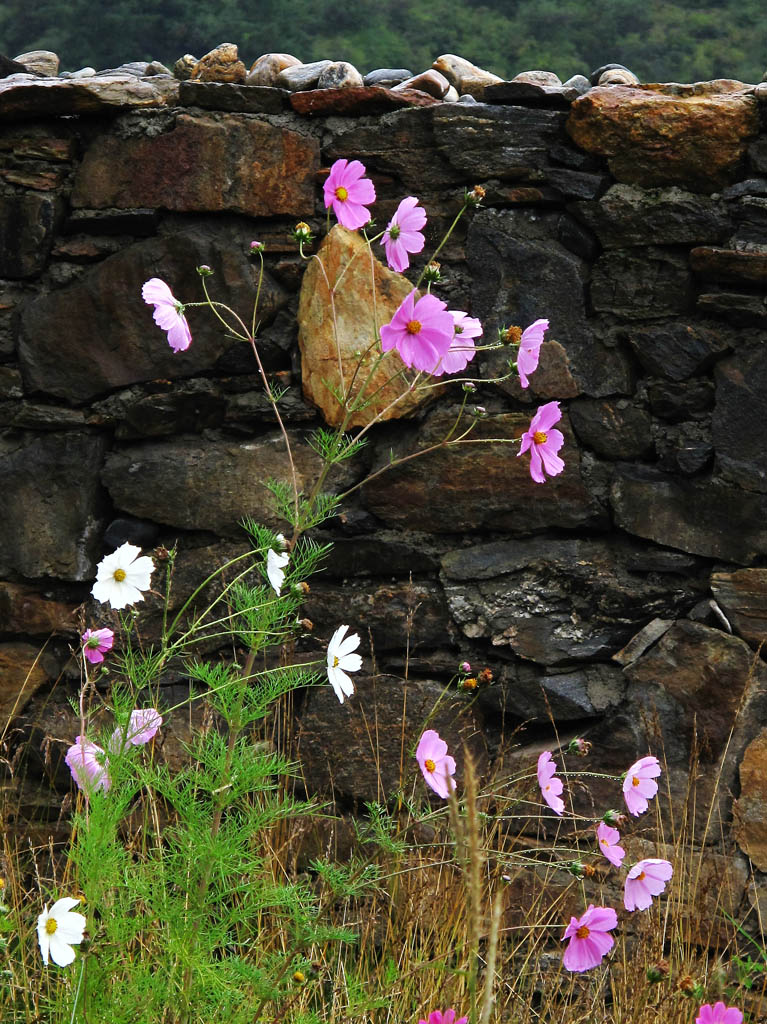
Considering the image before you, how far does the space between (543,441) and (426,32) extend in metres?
6.13

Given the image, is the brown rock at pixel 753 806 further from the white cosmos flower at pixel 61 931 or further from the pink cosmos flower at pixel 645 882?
the white cosmos flower at pixel 61 931

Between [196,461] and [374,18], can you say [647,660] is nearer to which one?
[196,461]

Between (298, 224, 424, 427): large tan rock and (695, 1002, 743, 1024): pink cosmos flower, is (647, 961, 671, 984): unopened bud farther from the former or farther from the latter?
(298, 224, 424, 427): large tan rock

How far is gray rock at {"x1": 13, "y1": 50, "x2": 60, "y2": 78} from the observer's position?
126 inches

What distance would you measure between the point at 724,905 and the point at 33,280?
93.8 inches

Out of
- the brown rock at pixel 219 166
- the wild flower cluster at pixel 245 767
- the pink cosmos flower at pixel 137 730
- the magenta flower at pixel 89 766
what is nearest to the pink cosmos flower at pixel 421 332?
the wild flower cluster at pixel 245 767

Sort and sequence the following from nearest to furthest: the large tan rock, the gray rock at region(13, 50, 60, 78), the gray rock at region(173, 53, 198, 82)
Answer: the large tan rock, the gray rock at region(173, 53, 198, 82), the gray rock at region(13, 50, 60, 78)

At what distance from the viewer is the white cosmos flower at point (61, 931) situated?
5.21ft

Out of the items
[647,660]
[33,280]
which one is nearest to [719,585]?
[647,660]

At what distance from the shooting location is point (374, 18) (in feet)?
24.3

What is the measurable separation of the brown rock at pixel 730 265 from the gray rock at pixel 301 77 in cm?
108

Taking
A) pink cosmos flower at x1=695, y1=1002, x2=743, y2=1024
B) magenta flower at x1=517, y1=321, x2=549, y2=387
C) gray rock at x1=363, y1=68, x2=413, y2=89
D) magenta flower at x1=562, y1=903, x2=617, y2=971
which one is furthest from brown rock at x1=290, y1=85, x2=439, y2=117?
pink cosmos flower at x1=695, y1=1002, x2=743, y2=1024

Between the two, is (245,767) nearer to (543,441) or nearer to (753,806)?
(543,441)

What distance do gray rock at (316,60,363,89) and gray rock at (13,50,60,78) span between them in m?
0.87
